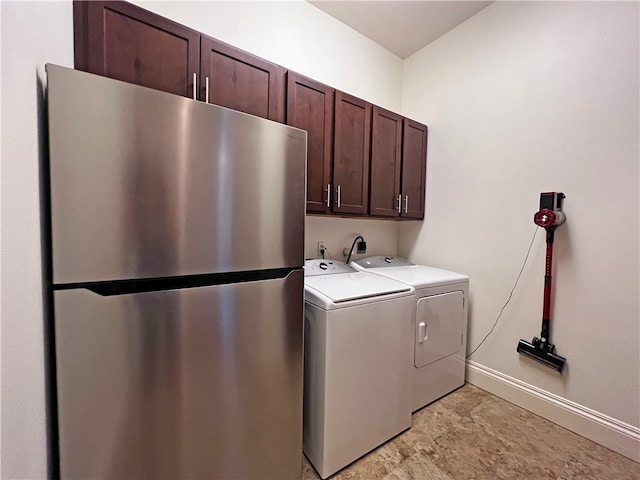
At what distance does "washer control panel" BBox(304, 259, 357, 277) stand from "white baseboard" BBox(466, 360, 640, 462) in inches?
53.1

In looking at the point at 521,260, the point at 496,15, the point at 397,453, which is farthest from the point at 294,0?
the point at 397,453

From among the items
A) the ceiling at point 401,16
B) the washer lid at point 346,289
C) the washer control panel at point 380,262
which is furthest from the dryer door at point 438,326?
the ceiling at point 401,16

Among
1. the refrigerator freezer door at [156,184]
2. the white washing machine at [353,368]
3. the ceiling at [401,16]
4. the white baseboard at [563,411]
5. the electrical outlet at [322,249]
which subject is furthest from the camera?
the electrical outlet at [322,249]

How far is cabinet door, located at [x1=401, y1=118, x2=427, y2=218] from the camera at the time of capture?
2.27 metres

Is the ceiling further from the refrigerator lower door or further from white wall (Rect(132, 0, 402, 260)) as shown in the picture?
the refrigerator lower door

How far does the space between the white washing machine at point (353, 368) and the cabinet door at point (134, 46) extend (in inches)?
50.1

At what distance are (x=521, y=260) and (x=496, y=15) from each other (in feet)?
6.14

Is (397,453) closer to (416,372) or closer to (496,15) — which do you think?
(416,372)

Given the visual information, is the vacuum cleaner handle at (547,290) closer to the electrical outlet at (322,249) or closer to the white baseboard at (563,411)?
the white baseboard at (563,411)

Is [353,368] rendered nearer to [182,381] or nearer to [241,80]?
[182,381]

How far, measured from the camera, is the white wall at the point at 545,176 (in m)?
1.47

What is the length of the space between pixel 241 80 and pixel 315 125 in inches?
20.2

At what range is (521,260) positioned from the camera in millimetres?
1864

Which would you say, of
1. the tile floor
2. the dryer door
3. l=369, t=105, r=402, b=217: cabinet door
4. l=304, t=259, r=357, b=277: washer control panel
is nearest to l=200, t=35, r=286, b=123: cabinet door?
l=369, t=105, r=402, b=217: cabinet door
